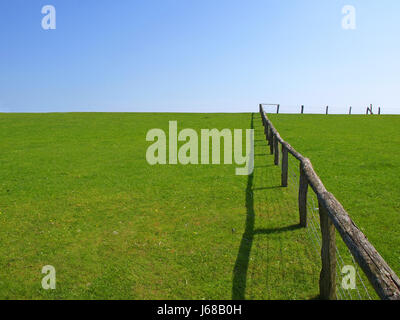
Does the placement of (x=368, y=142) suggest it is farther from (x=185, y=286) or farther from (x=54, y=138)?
(x=54, y=138)

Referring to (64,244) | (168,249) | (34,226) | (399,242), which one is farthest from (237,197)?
(34,226)

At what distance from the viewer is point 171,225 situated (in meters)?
7.92

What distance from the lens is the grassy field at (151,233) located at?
216 inches

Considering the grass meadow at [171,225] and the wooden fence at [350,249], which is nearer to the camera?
the wooden fence at [350,249]

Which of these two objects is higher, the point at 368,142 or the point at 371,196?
the point at 368,142

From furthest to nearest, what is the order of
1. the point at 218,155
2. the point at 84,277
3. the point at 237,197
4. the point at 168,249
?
the point at 218,155, the point at 237,197, the point at 168,249, the point at 84,277

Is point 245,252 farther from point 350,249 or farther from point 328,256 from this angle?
point 350,249

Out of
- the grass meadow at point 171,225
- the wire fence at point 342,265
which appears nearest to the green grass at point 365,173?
the grass meadow at point 171,225

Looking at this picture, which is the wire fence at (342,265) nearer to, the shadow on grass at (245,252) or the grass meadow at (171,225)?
the grass meadow at (171,225)

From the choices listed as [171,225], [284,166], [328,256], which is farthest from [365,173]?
[328,256]

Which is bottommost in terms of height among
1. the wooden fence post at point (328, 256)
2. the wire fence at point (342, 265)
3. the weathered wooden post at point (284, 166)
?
the wire fence at point (342, 265)

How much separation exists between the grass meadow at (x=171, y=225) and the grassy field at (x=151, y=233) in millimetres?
31

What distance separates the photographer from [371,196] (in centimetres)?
957

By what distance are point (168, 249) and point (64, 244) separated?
2.45 metres
